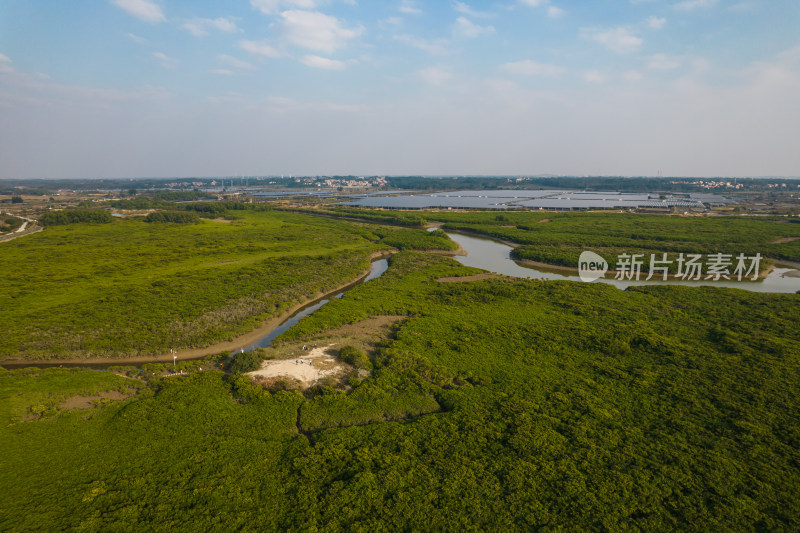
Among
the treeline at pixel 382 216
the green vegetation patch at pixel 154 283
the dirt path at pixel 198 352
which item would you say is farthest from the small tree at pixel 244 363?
the treeline at pixel 382 216

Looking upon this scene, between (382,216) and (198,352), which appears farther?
(382,216)

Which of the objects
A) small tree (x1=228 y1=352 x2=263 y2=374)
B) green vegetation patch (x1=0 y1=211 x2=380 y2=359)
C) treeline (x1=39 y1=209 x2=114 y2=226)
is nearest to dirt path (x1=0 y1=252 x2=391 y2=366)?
green vegetation patch (x1=0 y1=211 x2=380 y2=359)

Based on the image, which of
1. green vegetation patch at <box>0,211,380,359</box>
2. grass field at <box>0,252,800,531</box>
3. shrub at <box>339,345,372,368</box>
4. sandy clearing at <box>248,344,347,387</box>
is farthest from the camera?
green vegetation patch at <box>0,211,380,359</box>

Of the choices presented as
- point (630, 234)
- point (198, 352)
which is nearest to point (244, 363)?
point (198, 352)

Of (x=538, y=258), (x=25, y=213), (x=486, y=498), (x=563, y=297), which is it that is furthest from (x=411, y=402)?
(x=25, y=213)

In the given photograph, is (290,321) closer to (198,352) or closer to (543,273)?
(198,352)

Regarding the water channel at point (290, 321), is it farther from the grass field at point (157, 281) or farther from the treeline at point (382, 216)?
the treeline at point (382, 216)

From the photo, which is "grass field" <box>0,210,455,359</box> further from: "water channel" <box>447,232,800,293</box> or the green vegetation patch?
"water channel" <box>447,232,800,293</box>
